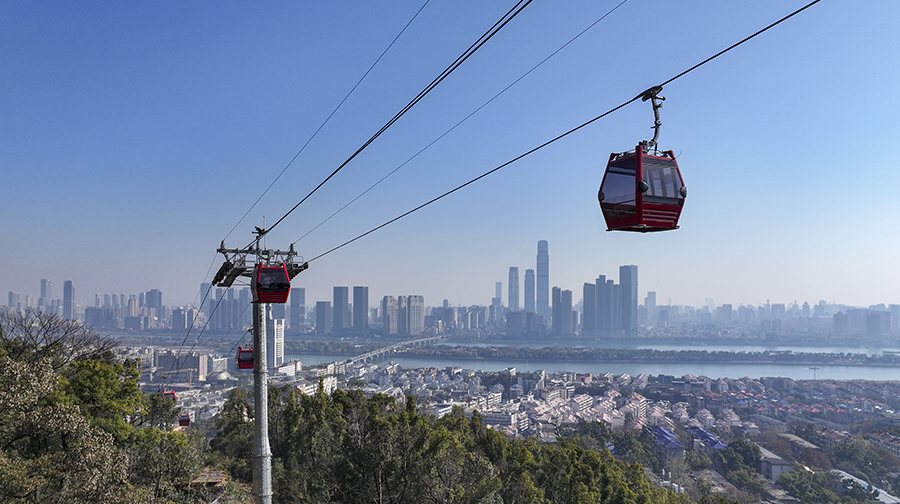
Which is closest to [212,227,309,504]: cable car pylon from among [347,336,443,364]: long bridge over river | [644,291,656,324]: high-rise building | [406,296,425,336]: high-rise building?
[347,336,443,364]: long bridge over river

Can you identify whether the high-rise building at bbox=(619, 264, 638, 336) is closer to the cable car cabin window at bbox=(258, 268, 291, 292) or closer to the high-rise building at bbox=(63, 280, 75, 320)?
the high-rise building at bbox=(63, 280, 75, 320)

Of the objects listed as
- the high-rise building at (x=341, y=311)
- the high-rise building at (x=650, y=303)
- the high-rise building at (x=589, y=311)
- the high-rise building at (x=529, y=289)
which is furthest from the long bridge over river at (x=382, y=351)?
the high-rise building at (x=650, y=303)

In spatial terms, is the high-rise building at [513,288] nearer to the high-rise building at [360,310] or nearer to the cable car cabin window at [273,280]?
the high-rise building at [360,310]

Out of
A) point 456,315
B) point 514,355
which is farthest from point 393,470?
point 456,315

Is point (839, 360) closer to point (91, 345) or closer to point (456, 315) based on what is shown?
point (456, 315)

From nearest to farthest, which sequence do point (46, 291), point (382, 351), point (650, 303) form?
1. point (382, 351)
2. point (46, 291)
3. point (650, 303)

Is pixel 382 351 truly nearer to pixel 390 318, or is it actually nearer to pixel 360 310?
pixel 390 318

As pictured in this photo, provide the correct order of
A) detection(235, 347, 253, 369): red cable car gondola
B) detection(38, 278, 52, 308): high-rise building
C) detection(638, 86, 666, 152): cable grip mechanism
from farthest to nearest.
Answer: detection(38, 278, 52, 308): high-rise building < detection(235, 347, 253, 369): red cable car gondola < detection(638, 86, 666, 152): cable grip mechanism

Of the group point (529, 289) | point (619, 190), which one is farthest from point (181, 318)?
point (619, 190)
